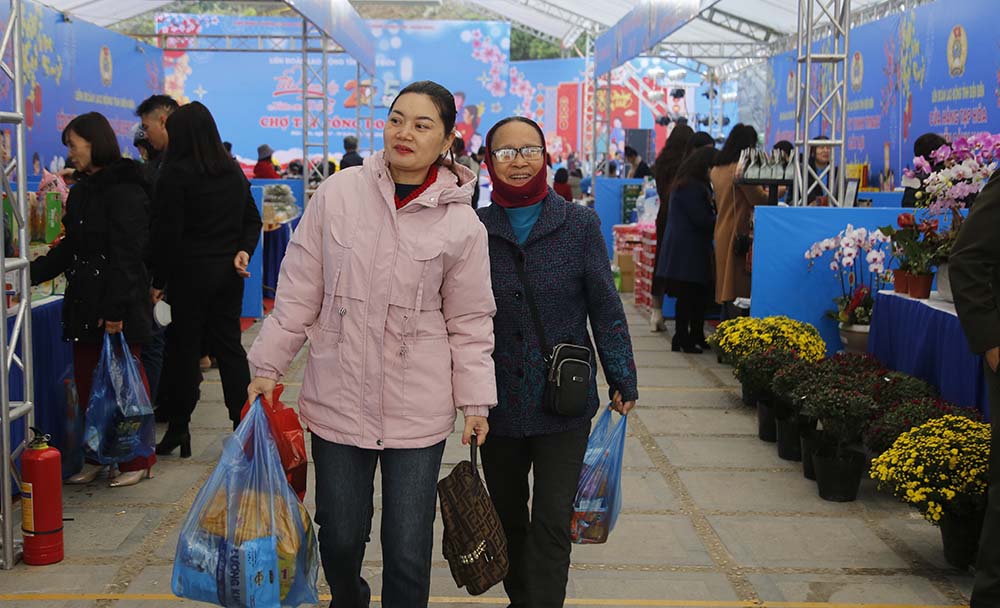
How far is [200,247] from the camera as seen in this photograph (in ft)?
17.8

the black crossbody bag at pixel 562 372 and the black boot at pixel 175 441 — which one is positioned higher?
the black crossbody bag at pixel 562 372

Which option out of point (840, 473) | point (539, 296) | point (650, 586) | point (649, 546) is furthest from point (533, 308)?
point (840, 473)

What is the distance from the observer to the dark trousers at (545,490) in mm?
3303

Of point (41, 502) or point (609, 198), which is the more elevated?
point (609, 198)

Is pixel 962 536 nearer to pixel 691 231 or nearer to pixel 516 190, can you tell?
pixel 516 190

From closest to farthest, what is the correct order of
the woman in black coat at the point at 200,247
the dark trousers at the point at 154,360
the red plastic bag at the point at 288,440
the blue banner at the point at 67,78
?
the red plastic bag at the point at 288,440, the woman in black coat at the point at 200,247, the dark trousers at the point at 154,360, the blue banner at the point at 67,78

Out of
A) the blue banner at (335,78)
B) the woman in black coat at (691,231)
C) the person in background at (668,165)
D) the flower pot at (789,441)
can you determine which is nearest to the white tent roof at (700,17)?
the blue banner at (335,78)

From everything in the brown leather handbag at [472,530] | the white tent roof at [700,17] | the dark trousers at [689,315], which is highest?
the white tent roof at [700,17]

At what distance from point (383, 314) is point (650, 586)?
1.76 meters

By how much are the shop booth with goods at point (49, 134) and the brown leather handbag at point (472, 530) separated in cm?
191

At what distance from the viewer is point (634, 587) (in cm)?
410

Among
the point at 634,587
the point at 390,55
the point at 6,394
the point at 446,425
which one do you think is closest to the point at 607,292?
the point at 446,425

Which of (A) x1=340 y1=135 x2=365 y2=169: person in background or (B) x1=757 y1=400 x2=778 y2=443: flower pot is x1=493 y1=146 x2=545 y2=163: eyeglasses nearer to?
(B) x1=757 y1=400 x2=778 y2=443: flower pot

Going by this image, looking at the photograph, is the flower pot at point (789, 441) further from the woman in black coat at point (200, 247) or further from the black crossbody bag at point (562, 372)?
the black crossbody bag at point (562, 372)
